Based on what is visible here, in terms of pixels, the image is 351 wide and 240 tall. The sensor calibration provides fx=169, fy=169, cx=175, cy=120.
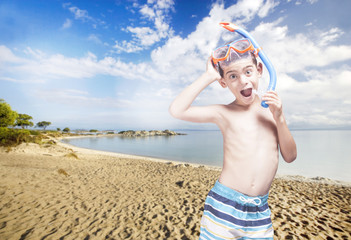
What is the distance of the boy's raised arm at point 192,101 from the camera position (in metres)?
1.11

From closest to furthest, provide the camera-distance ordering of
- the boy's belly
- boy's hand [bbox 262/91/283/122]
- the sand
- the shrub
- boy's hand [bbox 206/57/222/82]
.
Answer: boy's hand [bbox 262/91/283/122] → the boy's belly → boy's hand [bbox 206/57/222/82] → the sand → the shrub

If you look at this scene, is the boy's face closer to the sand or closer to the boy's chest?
the boy's chest

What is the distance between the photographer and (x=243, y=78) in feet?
3.52

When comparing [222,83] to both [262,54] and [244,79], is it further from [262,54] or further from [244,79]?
[262,54]

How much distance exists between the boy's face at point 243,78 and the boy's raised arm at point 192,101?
0.29ft

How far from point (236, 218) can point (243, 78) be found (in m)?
0.86

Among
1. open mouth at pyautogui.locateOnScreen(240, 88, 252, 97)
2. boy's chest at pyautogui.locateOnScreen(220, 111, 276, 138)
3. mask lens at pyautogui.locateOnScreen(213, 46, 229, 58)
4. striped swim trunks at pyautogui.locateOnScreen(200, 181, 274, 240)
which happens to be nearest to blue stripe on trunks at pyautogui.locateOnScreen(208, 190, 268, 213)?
striped swim trunks at pyautogui.locateOnScreen(200, 181, 274, 240)

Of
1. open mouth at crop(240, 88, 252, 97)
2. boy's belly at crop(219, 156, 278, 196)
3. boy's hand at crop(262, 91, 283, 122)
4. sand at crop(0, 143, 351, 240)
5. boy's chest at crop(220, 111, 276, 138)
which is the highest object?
open mouth at crop(240, 88, 252, 97)

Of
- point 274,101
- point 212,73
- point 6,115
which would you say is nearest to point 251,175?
point 274,101

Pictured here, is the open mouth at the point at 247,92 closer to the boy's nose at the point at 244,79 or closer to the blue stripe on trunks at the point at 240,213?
the boy's nose at the point at 244,79

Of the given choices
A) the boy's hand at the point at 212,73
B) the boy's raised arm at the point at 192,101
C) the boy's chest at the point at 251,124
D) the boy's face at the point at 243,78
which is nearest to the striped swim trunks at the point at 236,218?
the boy's chest at the point at 251,124

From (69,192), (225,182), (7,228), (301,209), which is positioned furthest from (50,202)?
(301,209)

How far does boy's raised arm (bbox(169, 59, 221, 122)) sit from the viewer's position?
1110 millimetres

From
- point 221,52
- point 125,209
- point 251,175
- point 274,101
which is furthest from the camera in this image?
point 125,209
